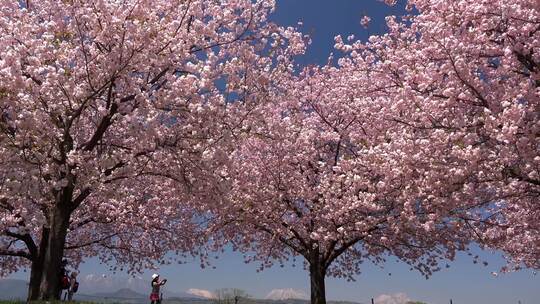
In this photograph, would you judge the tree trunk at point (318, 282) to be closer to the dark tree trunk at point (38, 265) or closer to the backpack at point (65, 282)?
the backpack at point (65, 282)

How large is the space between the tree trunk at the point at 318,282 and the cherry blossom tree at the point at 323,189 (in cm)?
5

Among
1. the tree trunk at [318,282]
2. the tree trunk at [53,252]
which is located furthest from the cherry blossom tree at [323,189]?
the tree trunk at [53,252]

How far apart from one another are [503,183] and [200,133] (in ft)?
26.8

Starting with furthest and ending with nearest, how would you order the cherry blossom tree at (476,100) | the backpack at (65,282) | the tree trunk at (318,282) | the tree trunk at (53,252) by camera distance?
the tree trunk at (318,282) → the backpack at (65,282) → the tree trunk at (53,252) → the cherry blossom tree at (476,100)

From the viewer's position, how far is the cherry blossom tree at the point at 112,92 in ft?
39.8

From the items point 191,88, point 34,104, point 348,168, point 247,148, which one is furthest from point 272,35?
point 247,148

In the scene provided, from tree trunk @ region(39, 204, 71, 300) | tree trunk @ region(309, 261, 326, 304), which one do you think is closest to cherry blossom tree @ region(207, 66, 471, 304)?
tree trunk @ region(309, 261, 326, 304)

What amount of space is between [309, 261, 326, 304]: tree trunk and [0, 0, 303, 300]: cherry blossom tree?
9.07 meters

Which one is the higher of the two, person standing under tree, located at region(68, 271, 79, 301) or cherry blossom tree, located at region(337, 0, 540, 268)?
cherry blossom tree, located at region(337, 0, 540, 268)

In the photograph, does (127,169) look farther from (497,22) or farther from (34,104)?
(497,22)

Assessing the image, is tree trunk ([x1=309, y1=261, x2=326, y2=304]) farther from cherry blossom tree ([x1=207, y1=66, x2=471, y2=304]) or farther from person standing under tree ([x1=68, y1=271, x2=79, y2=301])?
person standing under tree ([x1=68, y1=271, x2=79, y2=301])

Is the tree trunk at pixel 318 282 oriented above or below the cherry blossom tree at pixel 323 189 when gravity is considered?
below

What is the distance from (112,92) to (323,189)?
Answer: 9694mm

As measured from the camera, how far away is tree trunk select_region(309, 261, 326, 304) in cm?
2277
